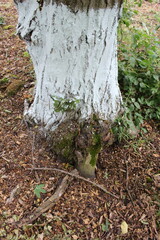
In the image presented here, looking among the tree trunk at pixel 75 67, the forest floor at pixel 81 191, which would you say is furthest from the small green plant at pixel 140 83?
the tree trunk at pixel 75 67

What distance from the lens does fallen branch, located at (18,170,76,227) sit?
1.90 m

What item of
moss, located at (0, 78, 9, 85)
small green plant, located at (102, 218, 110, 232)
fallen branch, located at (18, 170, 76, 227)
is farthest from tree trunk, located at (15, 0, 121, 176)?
moss, located at (0, 78, 9, 85)

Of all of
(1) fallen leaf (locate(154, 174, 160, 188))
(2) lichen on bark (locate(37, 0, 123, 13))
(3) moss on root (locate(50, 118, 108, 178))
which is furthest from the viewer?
(1) fallen leaf (locate(154, 174, 160, 188))

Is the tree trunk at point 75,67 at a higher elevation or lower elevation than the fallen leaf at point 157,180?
higher

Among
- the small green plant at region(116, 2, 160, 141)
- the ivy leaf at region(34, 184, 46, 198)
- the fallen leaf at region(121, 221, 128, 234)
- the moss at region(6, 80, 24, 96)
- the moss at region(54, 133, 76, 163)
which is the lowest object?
the fallen leaf at region(121, 221, 128, 234)

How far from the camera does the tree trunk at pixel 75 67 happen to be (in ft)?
5.67

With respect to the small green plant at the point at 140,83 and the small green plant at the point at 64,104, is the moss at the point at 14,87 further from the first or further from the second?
the small green plant at the point at 140,83

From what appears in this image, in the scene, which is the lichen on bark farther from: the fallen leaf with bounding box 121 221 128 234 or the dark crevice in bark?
the fallen leaf with bounding box 121 221 128 234

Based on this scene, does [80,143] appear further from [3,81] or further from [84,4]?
[3,81]

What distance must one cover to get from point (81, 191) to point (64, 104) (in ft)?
2.95

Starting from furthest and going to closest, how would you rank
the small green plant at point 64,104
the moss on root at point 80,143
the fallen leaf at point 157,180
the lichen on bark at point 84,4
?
the fallen leaf at point 157,180
the moss on root at point 80,143
the small green plant at point 64,104
the lichen on bark at point 84,4

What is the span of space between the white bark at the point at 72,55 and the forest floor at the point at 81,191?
433 millimetres

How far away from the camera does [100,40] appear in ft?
6.05

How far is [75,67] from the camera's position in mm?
1960
